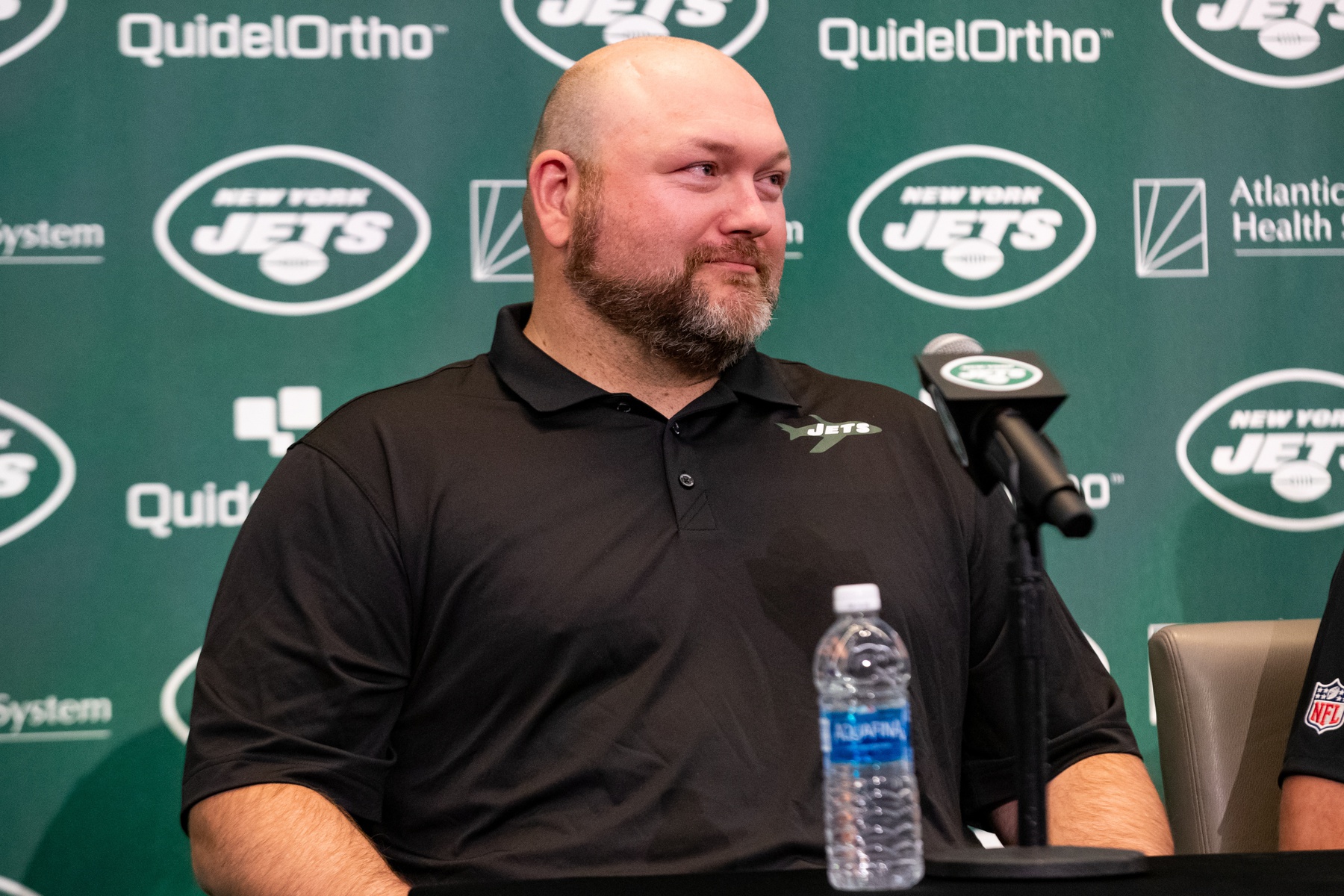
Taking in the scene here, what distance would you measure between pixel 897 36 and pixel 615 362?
3.43ft

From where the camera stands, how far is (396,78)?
241 cm

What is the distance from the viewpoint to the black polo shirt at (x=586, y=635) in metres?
1.55

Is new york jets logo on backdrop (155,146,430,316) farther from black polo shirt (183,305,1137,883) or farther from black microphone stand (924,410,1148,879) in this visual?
black microphone stand (924,410,1148,879)

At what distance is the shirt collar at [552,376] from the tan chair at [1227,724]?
2.27 ft

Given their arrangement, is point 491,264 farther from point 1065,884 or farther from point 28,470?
point 1065,884

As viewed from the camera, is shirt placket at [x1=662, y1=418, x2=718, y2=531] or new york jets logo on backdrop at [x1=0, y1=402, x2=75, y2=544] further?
new york jets logo on backdrop at [x1=0, y1=402, x2=75, y2=544]

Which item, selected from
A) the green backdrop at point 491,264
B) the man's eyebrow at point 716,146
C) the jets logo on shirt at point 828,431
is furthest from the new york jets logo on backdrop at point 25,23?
the jets logo on shirt at point 828,431

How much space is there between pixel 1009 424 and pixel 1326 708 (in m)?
0.97

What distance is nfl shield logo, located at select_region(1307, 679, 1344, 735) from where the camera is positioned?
5.48 feet

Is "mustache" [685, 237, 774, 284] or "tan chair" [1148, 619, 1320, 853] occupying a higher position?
"mustache" [685, 237, 774, 284]

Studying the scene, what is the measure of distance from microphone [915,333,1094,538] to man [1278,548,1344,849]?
876 millimetres

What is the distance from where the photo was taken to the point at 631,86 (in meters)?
1.89

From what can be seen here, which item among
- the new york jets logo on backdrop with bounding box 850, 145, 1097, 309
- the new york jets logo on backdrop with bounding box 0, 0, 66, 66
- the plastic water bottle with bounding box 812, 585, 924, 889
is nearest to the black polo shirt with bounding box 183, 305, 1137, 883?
the plastic water bottle with bounding box 812, 585, 924, 889

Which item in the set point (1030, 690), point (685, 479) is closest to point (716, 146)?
point (685, 479)
